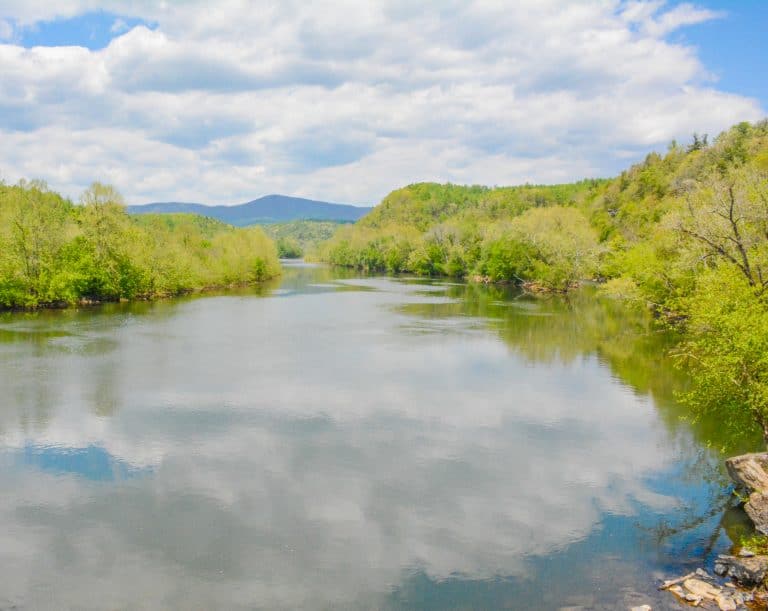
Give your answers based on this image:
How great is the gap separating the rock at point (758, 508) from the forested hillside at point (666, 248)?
2.16 metres

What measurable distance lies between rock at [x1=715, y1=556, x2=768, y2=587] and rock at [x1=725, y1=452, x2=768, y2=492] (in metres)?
2.54

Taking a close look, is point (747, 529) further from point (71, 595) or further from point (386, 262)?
point (386, 262)

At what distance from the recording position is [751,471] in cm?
1361

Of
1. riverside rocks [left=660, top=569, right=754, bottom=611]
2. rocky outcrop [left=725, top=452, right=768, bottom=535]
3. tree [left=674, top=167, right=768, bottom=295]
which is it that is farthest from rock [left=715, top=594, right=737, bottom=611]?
tree [left=674, top=167, right=768, bottom=295]

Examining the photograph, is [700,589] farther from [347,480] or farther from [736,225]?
[736,225]

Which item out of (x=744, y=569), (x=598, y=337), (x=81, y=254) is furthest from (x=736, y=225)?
(x=81, y=254)

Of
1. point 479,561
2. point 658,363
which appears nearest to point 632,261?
point 658,363

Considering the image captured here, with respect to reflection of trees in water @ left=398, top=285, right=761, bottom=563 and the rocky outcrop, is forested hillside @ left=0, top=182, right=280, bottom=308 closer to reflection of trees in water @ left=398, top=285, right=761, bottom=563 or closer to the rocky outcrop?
reflection of trees in water @ left=398, top=285, right=761, bottom=563

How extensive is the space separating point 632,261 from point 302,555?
4037cm

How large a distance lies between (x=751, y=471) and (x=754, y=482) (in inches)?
9.9

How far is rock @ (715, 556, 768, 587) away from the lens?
1063 cm

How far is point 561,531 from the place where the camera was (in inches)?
520

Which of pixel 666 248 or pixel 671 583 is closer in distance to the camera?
pixel 671 583

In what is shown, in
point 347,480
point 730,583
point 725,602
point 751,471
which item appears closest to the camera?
point 725,602
